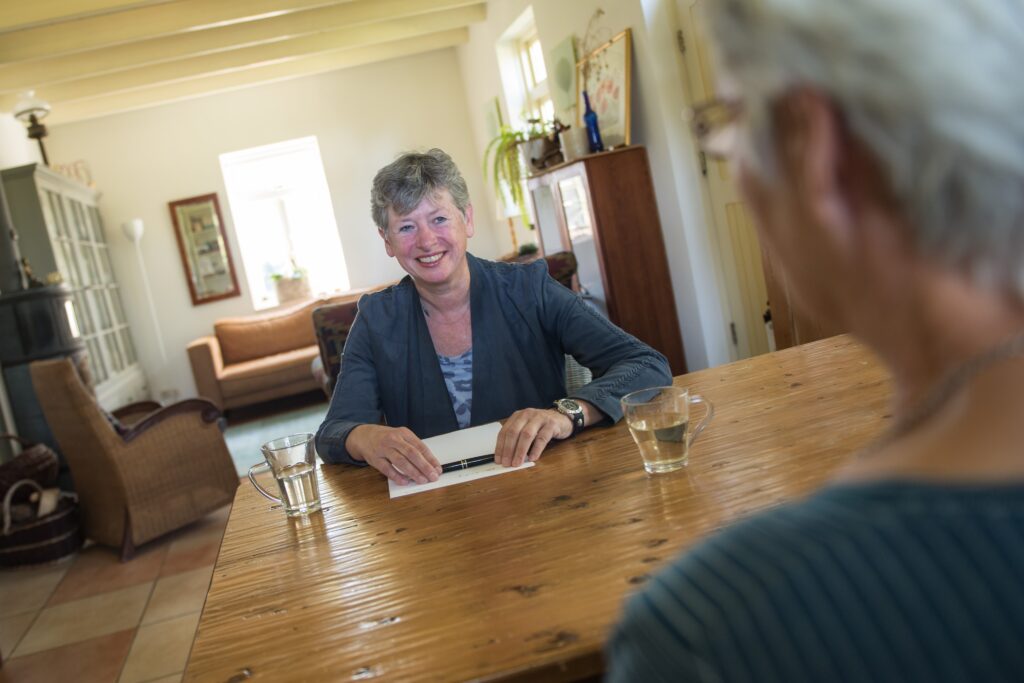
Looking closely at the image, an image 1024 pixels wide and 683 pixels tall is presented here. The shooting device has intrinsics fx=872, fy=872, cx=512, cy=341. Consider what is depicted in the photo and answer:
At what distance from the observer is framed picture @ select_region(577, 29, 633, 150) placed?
4.28m

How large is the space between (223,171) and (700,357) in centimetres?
618

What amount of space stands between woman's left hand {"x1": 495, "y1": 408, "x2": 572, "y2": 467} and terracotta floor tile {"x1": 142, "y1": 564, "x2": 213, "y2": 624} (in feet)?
7.37

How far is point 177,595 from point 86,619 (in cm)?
34

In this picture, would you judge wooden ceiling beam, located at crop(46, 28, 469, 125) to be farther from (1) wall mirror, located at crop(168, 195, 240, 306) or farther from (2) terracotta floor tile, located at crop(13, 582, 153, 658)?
(2) terracotta floor tile, located at crop(13, 582, 153, 658)

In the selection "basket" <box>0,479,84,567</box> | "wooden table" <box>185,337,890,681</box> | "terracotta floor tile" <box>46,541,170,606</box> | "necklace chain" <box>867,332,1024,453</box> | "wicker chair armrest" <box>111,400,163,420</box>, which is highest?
"necklace chain" <box>867,332,1024,453</box>

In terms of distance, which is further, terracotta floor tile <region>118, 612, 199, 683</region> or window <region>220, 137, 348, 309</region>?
window <region>220, 137, 348, 309</region>

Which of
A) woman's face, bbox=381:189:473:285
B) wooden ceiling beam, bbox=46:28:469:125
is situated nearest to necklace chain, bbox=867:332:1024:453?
woman's face, bbox=381:189:473:285

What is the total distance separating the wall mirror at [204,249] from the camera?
870 cm

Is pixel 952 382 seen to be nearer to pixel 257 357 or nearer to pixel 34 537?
pixel 34 537

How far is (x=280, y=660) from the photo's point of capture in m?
0.94

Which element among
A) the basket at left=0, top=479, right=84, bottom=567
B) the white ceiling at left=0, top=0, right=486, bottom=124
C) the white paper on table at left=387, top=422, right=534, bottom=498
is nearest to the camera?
the white paper on table at left=387, top=422, right=534, bottom=498

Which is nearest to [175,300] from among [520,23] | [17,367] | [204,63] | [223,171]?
[223,171]

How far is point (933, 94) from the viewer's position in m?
0.43

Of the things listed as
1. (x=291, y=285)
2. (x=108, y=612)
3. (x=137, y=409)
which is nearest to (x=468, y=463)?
(x=108, y=612)
